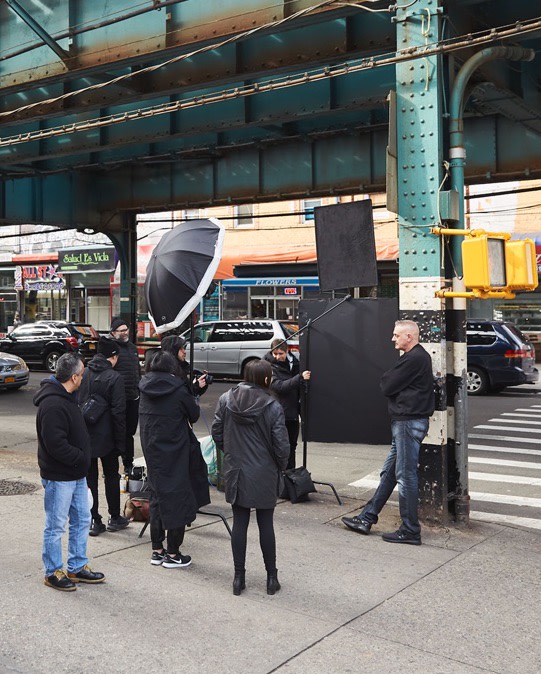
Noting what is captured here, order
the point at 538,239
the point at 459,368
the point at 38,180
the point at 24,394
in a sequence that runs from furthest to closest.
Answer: the point at 538,239, the point at 38,180, the point at 24,394, the point at 459,368

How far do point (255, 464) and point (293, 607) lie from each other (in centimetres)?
100

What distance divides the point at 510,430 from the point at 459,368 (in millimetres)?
6863

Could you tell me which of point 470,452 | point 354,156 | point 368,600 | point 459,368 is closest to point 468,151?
point 354,156

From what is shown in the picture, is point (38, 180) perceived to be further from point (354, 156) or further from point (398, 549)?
point (398, 549)

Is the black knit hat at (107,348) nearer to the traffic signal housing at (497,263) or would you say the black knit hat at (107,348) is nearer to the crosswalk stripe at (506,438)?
the traffic signal housing at (497,263)

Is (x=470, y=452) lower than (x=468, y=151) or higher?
lower

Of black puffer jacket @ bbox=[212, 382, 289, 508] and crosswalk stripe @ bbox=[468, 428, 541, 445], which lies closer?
black puffer jacket @ bbox=[212, 382, 289, 508]

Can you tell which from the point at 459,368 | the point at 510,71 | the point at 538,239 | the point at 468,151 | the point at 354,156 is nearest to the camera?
the point at 459,368

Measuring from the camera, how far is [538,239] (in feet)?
80.6

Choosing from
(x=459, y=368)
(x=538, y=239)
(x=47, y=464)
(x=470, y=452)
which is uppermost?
(x=538, y=239)

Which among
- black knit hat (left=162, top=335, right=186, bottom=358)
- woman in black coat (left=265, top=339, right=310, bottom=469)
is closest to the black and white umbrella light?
woman in black coat (left=265, top=339, right=310, bottom=469)

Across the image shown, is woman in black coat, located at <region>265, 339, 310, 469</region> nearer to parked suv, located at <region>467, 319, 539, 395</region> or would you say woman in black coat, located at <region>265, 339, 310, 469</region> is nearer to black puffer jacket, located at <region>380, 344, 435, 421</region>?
black puffer jacket, located at <region>380, 344, 435, 421</region>

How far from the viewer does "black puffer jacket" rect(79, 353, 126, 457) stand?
668 centimetres

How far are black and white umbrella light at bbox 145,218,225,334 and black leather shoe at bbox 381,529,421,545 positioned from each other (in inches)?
120
